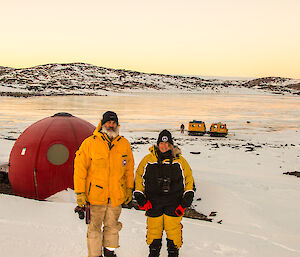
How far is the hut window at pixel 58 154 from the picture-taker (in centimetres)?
656

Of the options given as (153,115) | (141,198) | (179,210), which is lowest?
(153,115)

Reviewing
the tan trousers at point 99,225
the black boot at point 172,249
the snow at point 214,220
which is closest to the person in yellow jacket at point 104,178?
the tan trousers at point 99,225

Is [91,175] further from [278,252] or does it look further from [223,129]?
[223,129]

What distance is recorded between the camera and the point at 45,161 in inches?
257

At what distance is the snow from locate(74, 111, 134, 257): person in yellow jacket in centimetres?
60

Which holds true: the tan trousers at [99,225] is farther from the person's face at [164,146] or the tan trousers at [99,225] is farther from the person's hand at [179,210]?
the person's face at [164,146]

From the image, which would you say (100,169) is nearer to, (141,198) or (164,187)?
(141,198)

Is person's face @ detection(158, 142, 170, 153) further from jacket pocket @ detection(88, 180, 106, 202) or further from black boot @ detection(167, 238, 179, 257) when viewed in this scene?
black boot @ detection(167, 238, 179, 257)

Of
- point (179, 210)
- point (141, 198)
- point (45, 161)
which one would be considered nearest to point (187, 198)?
point (179, 210)

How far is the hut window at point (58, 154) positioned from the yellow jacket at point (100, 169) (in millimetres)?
2977

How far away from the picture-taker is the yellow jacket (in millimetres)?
3717

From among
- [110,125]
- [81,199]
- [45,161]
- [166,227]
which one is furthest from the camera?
[45,161]

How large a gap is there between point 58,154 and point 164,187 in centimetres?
352

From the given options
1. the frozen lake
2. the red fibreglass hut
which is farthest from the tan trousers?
the frozen lake
